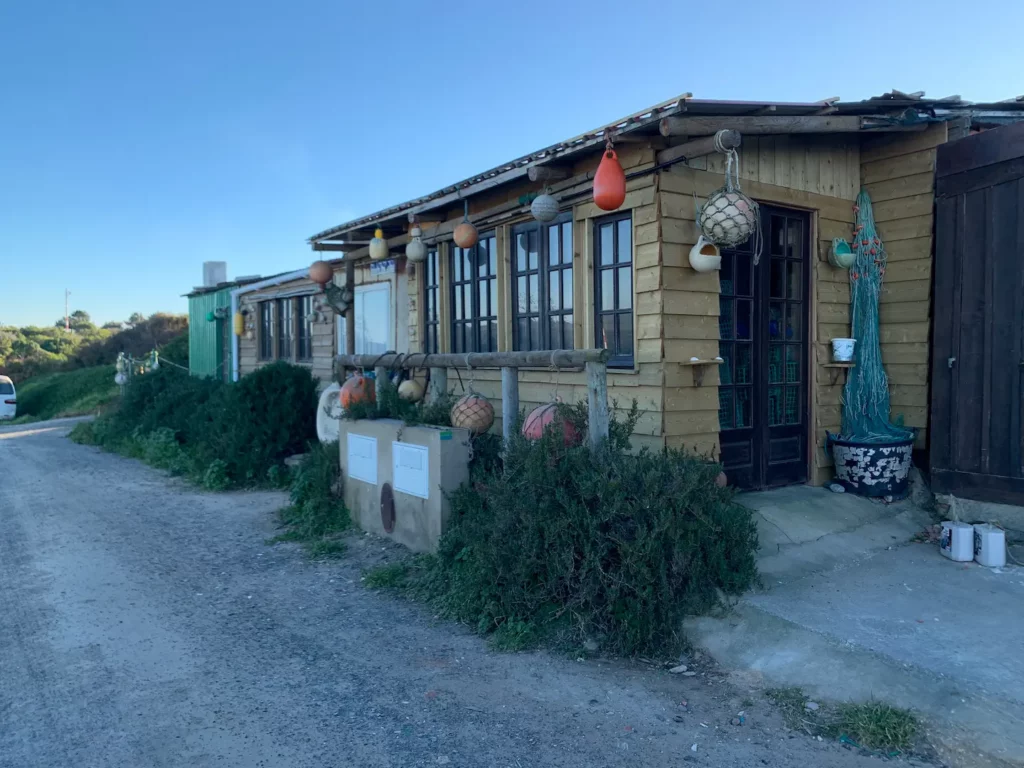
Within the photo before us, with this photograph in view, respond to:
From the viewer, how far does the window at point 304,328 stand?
13.2 meters

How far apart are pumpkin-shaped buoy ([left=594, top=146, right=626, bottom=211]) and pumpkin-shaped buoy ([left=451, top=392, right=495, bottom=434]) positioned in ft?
5.86

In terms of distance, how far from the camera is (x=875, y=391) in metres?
6.52

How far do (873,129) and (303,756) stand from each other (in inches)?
232

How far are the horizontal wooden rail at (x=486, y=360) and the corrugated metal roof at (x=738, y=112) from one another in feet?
5.23

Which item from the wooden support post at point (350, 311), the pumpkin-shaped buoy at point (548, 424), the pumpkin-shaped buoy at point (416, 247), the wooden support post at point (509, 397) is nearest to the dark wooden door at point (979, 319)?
the pumpkin-shaped buoy at point (548, 424)

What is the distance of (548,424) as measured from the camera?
195 inches

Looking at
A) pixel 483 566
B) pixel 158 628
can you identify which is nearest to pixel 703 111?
pixel 483 566

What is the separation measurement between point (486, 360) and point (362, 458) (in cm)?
179

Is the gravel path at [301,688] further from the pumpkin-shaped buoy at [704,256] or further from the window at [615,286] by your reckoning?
the pumpkin-shaped buoy at [704,256]

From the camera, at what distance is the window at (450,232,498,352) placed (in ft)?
25.6

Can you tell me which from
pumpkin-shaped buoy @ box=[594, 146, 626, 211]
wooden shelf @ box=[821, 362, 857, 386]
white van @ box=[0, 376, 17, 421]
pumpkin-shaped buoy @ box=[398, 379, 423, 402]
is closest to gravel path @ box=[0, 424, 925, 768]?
pumpkin-shaped buoy @ box=[398, 379, 423, 402]

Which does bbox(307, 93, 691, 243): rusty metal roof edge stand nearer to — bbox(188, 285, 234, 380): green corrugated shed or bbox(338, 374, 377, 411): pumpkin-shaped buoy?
bbox(338, 374, 377, 411): pumpkin-shaped buoy

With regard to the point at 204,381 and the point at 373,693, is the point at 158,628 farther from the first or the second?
the point at 204,381

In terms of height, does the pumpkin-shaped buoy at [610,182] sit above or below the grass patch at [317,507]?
above
